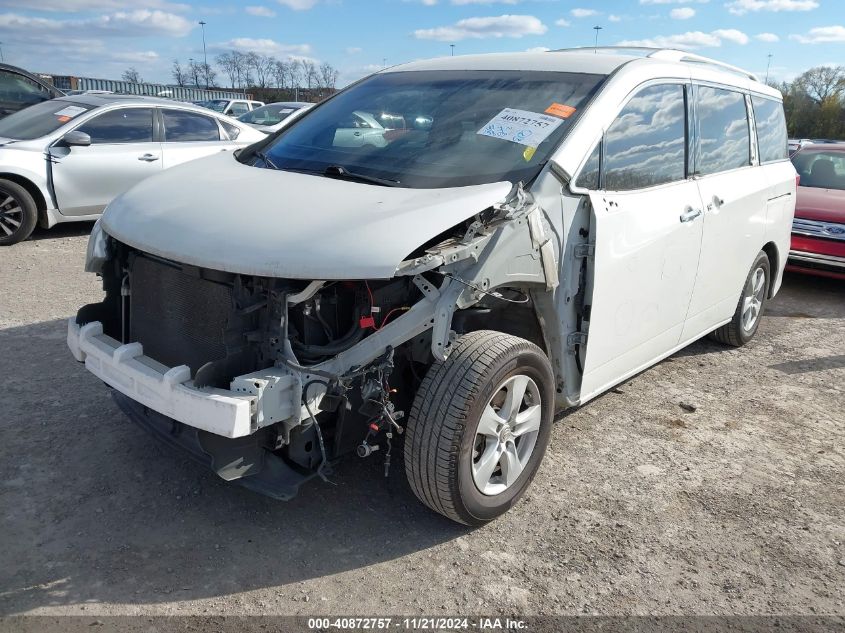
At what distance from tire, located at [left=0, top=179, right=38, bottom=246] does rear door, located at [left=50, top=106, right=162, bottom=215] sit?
1.03 ft

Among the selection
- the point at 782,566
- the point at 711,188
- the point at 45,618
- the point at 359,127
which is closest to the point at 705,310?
the point at 711,188

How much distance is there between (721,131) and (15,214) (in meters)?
6.93

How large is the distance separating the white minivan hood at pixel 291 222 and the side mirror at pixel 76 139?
4.97 metres

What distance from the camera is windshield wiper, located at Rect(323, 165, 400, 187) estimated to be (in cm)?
310

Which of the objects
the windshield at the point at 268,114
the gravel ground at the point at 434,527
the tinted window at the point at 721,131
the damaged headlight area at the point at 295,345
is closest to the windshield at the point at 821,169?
the tinted window at the point at 721,131

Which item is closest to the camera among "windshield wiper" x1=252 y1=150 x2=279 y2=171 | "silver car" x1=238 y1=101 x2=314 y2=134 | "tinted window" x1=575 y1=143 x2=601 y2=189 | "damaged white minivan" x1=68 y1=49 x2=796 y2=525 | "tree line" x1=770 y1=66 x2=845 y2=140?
"damaged white minivan" x1=68 y1=49 x2=796 y2=525

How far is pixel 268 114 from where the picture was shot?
50.1ft

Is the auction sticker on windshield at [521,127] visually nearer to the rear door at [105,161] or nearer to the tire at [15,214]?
the rear door at [105,161]

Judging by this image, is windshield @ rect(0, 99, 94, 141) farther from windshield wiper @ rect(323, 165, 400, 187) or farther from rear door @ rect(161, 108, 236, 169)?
windshield wiper @ rect(323, 165, 400, 187)

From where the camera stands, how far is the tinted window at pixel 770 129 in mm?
4965

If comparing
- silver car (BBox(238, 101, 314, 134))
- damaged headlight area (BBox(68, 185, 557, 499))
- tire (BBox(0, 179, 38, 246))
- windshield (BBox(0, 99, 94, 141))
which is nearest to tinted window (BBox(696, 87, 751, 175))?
damaged headlight area (BBox(68, 185, 557, 499))

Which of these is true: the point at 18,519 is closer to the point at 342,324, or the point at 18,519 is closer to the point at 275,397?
the point at 275,397

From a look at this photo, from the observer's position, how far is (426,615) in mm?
2555

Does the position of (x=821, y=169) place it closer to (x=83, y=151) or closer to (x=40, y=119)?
(x=83, y=151)
